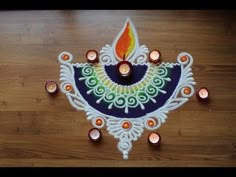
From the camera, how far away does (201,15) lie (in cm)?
213

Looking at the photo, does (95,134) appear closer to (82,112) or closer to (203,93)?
(82,112)

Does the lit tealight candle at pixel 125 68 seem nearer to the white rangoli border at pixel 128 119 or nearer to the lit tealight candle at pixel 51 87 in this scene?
the white rangoli border at pixel 128 119

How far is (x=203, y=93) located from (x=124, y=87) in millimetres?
432

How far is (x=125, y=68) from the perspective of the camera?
6.61 ft

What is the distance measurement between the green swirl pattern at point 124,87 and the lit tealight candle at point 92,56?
4 centimetres

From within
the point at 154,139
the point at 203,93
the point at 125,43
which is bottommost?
the point at 154,139

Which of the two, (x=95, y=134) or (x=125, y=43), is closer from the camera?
(x=95, y=134)

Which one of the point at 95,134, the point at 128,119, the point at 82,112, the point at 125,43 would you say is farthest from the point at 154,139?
the point at 125,43

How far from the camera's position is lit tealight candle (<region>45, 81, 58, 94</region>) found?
2012 mm

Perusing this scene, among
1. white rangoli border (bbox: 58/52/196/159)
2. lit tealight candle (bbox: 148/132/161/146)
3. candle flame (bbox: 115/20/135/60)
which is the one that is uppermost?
candle flame (bbox: 115/20/135/60)

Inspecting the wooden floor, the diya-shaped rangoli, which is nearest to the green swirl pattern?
the diya-shaped rangoli

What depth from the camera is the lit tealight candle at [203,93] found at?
198cm

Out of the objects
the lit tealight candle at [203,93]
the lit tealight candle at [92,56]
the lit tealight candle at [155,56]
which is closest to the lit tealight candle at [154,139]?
the lit tealight candle at [203,93]

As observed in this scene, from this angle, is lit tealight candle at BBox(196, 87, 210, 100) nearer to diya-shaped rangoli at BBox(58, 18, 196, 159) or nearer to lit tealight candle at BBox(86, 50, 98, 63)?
diya-shaped rangoli at BBox(58, 18, 196, 159)
